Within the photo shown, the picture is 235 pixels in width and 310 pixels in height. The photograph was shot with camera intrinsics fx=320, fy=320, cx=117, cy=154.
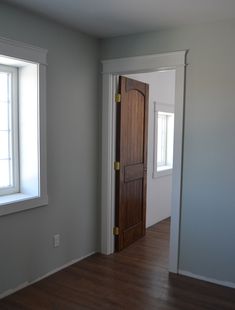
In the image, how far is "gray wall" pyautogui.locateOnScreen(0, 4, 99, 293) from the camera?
2811 millimetres

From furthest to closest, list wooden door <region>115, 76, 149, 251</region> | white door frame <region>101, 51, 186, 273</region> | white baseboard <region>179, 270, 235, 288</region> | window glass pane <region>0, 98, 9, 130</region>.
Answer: wooden door <region>115, 76, 149, 251</region> < white door frame <region>101, 51, 186, 273</region> < white baseboard <region>179, 270, 235, 288</region> < window glass pane <region>0, 98, 9, 130</region>

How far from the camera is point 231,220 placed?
9.79 ft

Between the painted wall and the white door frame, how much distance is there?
917 millimetres

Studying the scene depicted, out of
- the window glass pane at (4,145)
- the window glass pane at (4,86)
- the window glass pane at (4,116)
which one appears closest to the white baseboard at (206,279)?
the window glass pane at (4,145)

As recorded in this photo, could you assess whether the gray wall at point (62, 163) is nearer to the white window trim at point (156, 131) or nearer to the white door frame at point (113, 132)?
the white door frame at point (113, 132)

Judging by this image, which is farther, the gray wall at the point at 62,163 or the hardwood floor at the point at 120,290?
the gray wall at the point at 62,163

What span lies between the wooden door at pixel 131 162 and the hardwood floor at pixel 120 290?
0.51 metres

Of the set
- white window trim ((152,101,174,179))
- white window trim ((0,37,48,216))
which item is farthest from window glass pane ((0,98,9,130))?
white window trim ((152,101,174,179))

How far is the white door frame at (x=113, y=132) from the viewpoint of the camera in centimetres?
316

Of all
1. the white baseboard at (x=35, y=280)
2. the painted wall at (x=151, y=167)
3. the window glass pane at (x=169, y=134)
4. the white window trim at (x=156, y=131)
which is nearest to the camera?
the white baseboard at (x=35, y=280)

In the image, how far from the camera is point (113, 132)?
12.1 ft

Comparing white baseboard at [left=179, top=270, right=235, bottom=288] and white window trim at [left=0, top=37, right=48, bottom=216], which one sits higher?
white window trim at [left=0, top=37, right=48, bottom=216]

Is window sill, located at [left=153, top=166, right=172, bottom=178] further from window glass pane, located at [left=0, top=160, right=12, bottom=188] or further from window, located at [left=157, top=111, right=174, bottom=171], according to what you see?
window glass pane, located at [left=0, top=160, right=12, bottom=188]

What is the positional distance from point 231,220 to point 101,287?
136 centimetres
